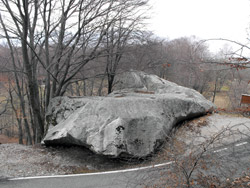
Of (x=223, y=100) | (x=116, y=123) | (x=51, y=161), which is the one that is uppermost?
(x=116, y=123)

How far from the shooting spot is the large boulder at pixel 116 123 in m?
6.35

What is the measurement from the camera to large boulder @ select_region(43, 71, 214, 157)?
6.35m

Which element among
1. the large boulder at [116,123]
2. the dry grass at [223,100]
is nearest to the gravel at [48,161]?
the large boulder at [116,123]

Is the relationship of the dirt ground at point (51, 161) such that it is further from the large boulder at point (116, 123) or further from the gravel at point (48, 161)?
the large boulder at point (116, 123)

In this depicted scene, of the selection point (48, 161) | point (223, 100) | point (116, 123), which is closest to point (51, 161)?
point (48, 161)

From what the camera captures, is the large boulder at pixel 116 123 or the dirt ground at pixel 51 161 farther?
the large boulder at pixel 116 123

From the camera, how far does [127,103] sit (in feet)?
24.3

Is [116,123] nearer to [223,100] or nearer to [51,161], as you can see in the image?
[51,161]

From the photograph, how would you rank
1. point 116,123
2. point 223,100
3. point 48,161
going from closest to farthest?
point 48,161, point 116,123, point 223,100

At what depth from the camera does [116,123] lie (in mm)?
6516

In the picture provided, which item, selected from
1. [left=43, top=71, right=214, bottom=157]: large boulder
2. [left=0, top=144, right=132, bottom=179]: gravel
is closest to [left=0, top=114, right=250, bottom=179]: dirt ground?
[left=0, top=144, right=132, bottom=179]: gravel

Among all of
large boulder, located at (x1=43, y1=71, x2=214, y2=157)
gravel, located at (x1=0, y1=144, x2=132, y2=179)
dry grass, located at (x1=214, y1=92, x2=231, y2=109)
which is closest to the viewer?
gravel, located at (x1=0, y1=144, x2=132, y2=179)

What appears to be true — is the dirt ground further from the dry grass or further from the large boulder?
the dry grass

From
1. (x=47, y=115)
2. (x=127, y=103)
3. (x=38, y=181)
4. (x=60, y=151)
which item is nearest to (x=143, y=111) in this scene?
(x=127, y=103)
